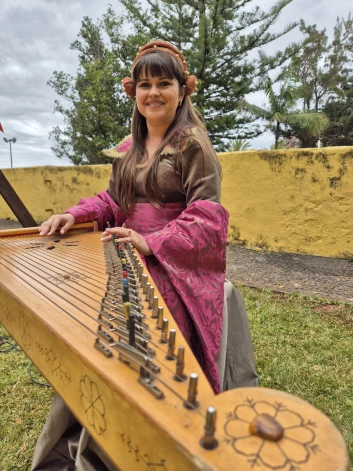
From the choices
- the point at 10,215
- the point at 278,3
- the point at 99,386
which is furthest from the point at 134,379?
the point at 278,3

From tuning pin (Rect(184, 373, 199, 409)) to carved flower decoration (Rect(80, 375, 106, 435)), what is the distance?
217 mm

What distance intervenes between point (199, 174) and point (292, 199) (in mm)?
4157

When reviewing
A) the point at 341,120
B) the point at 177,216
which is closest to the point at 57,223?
the point at 177,216

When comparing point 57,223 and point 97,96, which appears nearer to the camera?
point 57,223

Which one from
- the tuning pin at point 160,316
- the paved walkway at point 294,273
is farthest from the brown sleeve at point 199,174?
the paved walkway at point 294,273

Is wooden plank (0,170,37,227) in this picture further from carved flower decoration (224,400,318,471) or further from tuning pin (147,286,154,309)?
carved flower decoration (224,400,318,471)

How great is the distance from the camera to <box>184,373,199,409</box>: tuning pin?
58 cm

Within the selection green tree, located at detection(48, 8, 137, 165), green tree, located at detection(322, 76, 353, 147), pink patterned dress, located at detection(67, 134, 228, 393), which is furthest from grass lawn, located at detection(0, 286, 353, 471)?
green tree, located at detection(322, 76, 353, 147)

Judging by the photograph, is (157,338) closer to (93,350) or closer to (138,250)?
(93,350)

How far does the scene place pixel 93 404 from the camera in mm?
749

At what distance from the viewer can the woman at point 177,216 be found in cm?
139

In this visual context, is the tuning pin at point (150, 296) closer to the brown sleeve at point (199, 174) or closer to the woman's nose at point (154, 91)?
the brown sleeve at point (199, 174)

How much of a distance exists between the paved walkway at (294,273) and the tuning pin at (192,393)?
3562 mm

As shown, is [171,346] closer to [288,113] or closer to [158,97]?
[158,97]
